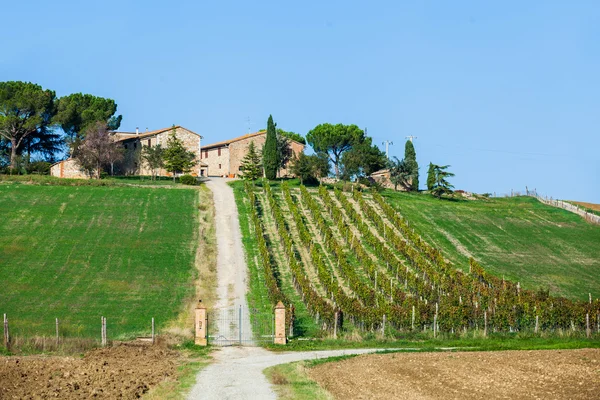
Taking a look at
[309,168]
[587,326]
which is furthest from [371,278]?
[309,168]

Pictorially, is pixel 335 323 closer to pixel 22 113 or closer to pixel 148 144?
pixel 148 144

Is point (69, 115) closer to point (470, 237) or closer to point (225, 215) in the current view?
point (225, 215)

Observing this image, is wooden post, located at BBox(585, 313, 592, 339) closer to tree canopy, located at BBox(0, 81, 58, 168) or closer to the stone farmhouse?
the stone farmhouse

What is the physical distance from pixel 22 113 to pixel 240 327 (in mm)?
63804

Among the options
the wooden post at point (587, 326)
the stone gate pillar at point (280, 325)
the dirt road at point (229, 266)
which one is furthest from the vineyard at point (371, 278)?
the stone gate pillar at point (280, 325)

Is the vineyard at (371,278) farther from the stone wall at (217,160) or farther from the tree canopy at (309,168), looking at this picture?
the stone wall at (217,160)

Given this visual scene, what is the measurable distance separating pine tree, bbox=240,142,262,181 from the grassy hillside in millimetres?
13927

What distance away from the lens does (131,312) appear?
4259 cm

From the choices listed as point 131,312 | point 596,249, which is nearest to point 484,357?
point 131,312

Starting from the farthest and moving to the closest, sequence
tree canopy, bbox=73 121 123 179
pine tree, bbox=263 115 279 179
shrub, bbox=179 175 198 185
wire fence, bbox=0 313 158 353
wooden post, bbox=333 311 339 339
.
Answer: pine tree, bbox=263 115 279 179, tree canopy, bbox=73 121 123 179, shrub, bbox=179 175 198 185, wooden post, bbox=333 311 339 339, wire fence, bbox=0 313 158 353

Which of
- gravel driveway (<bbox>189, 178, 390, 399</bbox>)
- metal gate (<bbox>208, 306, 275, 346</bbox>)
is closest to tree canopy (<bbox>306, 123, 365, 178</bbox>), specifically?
gravel driveway (<bbox>189, 178, 390, 399</bbox>)

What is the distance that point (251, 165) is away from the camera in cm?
8844

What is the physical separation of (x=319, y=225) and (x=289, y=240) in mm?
6977

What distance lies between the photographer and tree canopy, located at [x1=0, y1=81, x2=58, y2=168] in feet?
295
